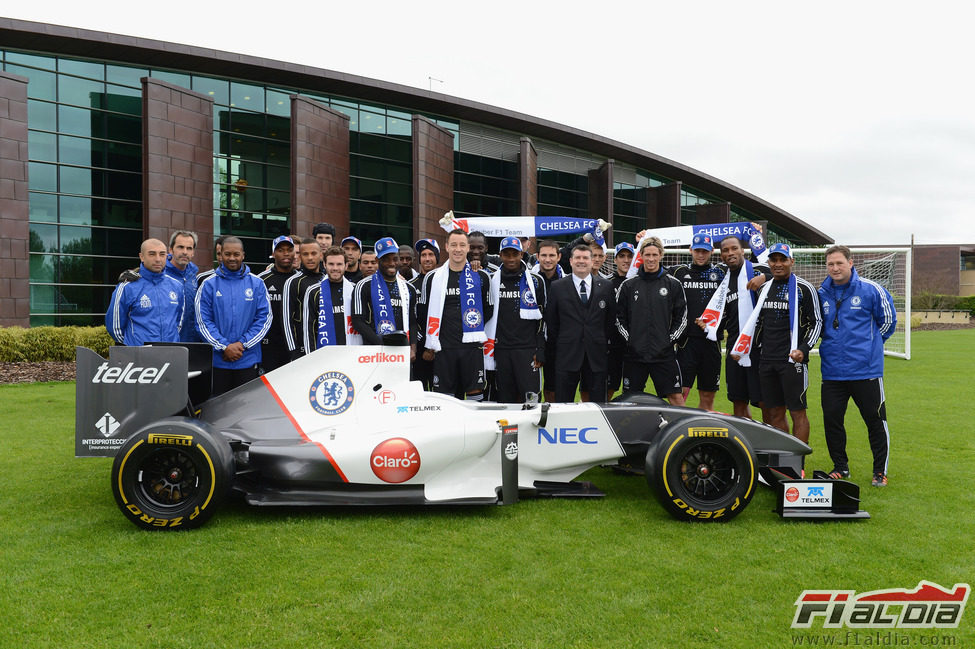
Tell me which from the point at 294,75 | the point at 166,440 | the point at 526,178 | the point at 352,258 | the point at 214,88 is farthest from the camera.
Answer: the point at 526,178

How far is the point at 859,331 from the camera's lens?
5.61 m

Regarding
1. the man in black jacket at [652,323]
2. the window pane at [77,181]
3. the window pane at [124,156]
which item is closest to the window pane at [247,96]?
the window pane at [124,156]

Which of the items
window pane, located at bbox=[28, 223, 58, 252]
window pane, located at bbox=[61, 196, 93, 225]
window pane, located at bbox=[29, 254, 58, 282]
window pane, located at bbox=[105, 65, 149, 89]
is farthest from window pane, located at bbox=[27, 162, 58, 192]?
window pane, located at bbox=[105, 65, 149, 89]

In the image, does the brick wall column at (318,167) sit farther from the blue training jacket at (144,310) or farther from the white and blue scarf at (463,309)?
the white and blue scarf at (463,309)

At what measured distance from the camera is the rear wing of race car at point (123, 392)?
462 centimetres

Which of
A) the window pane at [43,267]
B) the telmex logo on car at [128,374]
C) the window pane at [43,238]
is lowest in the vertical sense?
the telmex logo on car at [128,374]

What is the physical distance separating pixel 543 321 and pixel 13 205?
59.6 ft

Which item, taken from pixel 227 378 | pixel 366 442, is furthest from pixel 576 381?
pixel 227 378

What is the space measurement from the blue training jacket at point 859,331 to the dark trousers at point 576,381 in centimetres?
210

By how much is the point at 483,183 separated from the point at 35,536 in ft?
88.3

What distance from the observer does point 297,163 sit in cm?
2159

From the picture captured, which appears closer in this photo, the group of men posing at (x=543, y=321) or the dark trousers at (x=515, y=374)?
the group of men posing at (x=543, y=321)

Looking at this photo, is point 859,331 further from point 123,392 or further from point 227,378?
point 123,392

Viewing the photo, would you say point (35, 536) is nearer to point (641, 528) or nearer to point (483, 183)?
point (641, 528)
